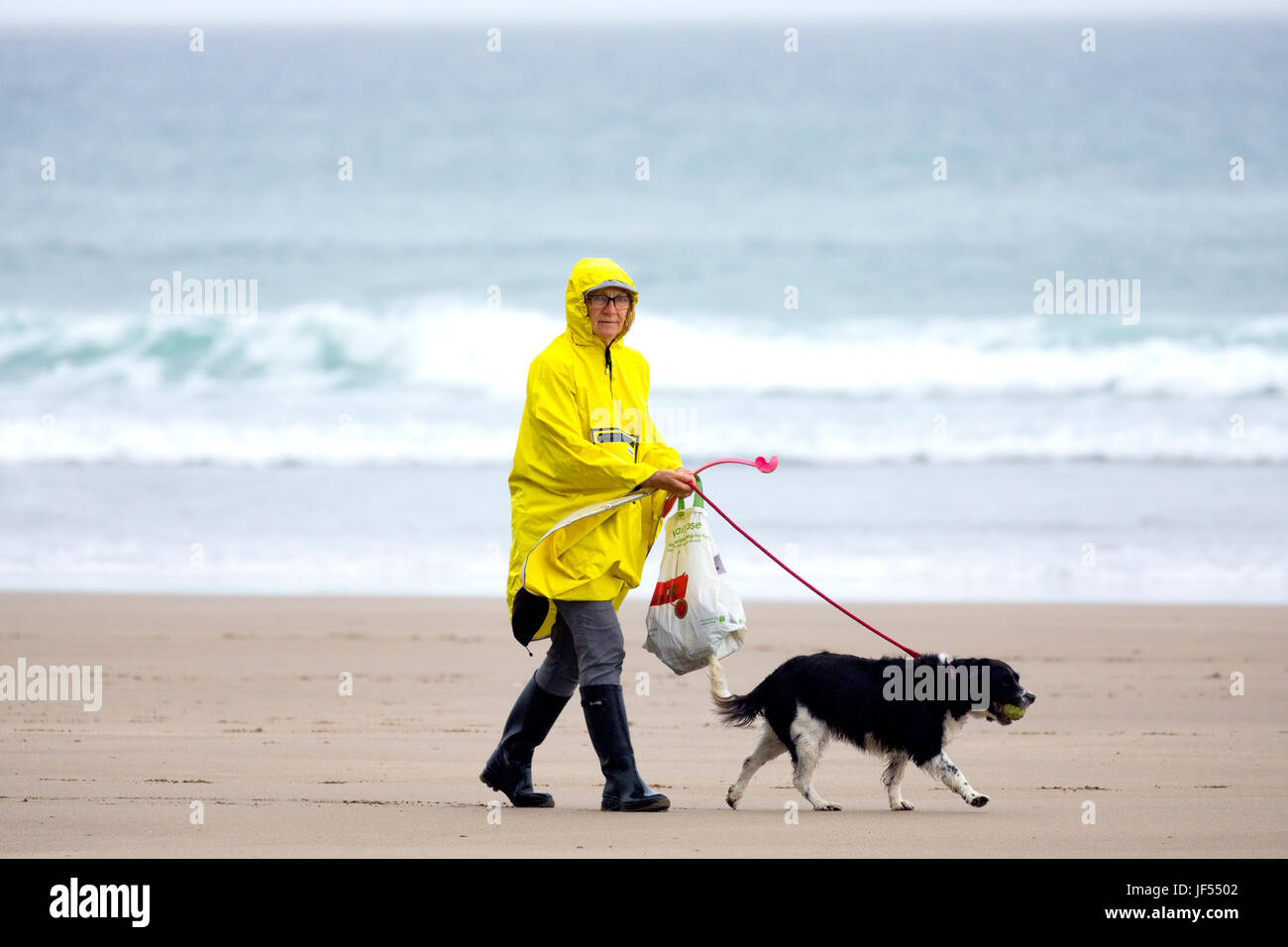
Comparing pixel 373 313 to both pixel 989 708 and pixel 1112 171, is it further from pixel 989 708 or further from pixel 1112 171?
pixel 989 708

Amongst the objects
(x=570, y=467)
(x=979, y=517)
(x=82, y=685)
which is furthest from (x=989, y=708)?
(x=979, y=517)

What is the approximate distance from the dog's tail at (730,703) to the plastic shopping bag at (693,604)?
2.6 inches

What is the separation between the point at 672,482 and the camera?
532cm

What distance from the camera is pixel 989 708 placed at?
5.58m

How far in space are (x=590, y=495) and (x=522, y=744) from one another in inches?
39.7

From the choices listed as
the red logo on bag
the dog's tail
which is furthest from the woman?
the dog's tail

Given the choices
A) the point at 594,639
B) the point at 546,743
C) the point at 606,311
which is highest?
the point at 606,311

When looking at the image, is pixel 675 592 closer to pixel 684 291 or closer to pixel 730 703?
pixel 730 703

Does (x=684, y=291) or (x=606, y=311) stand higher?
(x=684, y=291)

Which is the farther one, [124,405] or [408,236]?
[408,236]

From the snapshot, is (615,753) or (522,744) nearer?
(615,753)

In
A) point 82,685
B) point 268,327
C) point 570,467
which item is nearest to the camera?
point 570,467

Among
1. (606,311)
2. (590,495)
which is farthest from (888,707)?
(606,311)

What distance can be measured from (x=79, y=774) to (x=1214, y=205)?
2972 cm
